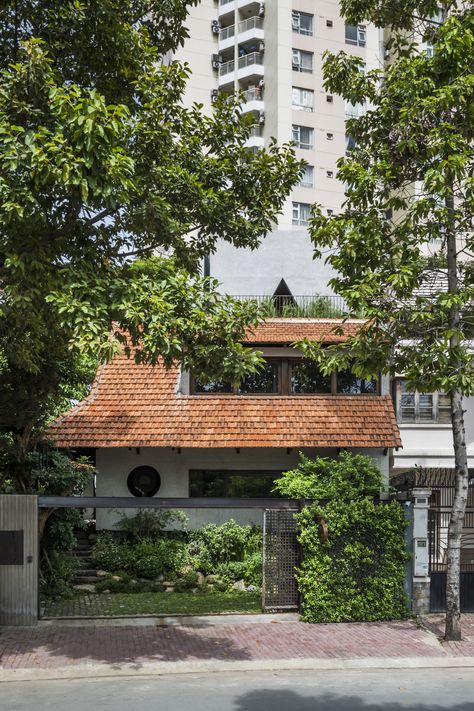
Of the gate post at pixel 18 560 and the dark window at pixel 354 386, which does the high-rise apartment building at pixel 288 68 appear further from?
the gate post at pixel 18 560

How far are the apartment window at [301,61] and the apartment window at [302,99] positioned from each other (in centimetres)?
123

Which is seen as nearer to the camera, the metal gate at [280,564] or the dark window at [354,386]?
the metal gate at [280,564]

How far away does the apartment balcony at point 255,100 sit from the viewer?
47.7 metres

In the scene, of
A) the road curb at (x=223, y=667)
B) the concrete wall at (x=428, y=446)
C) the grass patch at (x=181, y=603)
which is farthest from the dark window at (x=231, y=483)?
the road curb at (x=223, y=667)

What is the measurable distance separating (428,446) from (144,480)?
28.3 ft

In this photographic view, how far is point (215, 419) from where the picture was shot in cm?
2042

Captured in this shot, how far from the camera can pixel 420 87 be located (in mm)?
13641

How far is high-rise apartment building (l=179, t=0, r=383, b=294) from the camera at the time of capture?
1831 inches

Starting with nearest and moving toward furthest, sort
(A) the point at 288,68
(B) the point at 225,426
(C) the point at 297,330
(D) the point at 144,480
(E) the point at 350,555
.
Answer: (E) the point at 350,555 < (B) the point at 225,426 < (D) the point at 144,480 < (C) the point at 297,330 < (A) the point at 288,68

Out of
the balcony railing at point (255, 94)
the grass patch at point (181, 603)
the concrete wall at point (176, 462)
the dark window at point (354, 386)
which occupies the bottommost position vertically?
the grass patch at point (181, 603)

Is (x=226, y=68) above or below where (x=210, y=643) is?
above

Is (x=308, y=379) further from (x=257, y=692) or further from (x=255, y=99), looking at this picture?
(x=255, y=99)

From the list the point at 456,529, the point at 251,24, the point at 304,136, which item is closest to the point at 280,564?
the point at 456,529

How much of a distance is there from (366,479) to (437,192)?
6.18 meters
